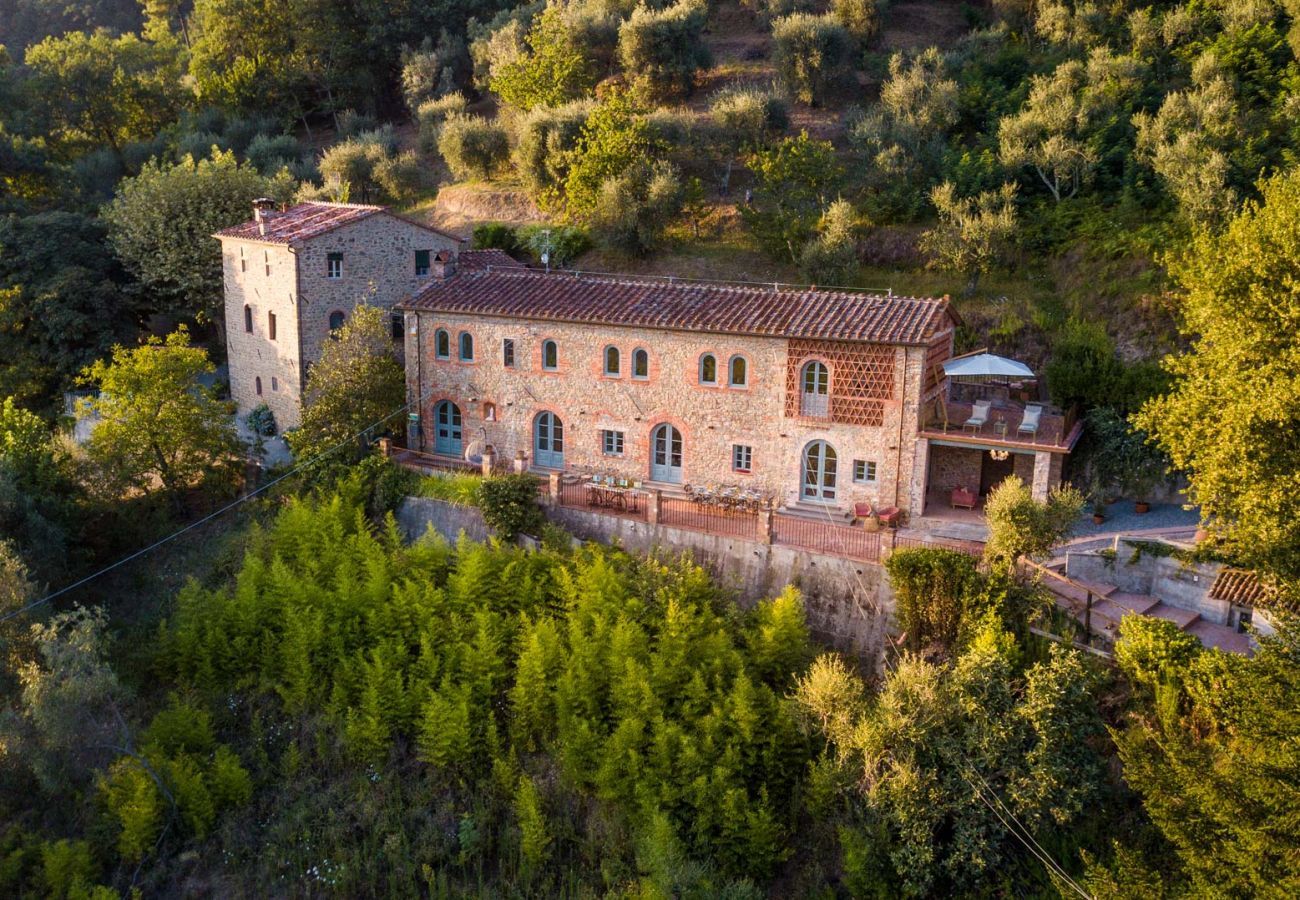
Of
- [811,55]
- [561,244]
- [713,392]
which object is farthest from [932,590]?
[811,55]

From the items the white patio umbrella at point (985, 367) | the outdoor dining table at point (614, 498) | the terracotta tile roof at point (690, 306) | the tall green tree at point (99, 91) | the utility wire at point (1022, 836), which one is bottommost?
the utility wire at point (1022, 836)

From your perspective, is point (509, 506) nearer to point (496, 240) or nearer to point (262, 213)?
point (262, 213)

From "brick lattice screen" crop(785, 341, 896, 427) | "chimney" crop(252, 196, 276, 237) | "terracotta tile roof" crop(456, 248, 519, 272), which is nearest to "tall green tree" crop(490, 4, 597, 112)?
"terracotta tile roof" crop(456, 248, 519, 272)

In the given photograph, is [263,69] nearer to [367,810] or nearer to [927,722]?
[367,810]

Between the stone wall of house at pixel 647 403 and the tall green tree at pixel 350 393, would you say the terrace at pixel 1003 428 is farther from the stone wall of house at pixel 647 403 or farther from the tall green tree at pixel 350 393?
the tall green tree at pixel 350 393

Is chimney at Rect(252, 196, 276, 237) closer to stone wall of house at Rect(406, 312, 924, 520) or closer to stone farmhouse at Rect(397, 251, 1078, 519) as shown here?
stone farmhouse at Rect(397, 251, 1078, 519)

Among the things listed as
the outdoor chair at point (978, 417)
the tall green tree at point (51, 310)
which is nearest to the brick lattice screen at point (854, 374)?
the outdoor chair at point (978, 417)
